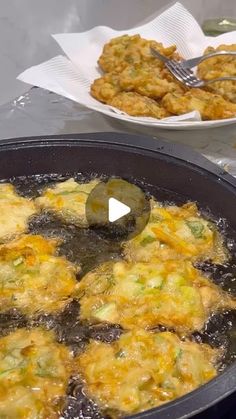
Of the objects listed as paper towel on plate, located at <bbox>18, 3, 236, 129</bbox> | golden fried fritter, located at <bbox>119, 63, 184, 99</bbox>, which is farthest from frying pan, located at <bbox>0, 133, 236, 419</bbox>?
golden fried fritter, located at <bbox>119, 63, 184, 99</bbox>

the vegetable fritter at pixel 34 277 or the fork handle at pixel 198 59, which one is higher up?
the fork handle at pixel 198 59

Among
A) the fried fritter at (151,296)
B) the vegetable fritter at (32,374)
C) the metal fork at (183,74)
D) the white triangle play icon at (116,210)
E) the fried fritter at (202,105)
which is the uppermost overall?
the metal fork at (183,74)

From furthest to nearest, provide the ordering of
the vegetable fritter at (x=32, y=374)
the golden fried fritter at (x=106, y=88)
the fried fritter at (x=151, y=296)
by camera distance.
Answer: the golden fried fritter at (x=106, y=88), the fried fritter at (x=151, y=296), the vegetable fritter at (x=32, y=374)

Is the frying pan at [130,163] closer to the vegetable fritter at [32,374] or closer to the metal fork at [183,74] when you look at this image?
the vegetable fritter at [32,374]

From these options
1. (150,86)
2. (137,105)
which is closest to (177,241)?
(137,105)

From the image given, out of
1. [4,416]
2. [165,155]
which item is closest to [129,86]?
[165,155]

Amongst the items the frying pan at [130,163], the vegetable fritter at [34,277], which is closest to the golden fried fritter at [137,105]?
the frying pan at [130,163]

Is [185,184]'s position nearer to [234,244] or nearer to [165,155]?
[165,155]
